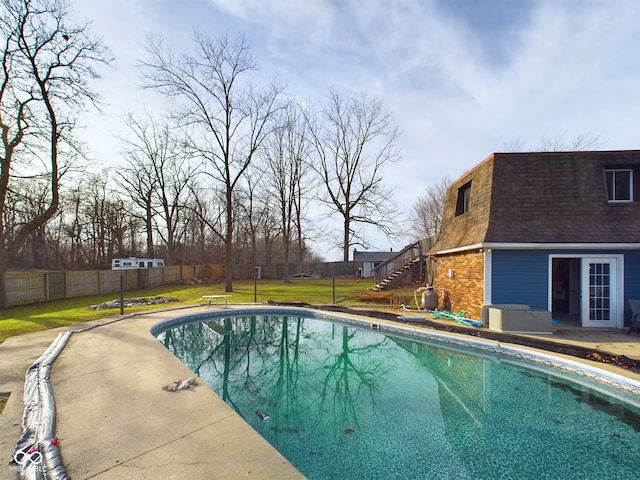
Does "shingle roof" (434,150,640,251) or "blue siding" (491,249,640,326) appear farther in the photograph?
"blue siding" (491,249,640,326)

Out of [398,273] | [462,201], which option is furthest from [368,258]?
[462,201]

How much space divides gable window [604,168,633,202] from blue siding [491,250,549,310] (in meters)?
3.10

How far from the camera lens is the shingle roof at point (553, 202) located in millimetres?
9320

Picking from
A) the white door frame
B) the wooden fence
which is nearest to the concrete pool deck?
the white door frame

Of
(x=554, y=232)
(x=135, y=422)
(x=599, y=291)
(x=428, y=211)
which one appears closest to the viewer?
(x=135, y=422)

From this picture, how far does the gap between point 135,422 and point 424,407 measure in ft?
13.6

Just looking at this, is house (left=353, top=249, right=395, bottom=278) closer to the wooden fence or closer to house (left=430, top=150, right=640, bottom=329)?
the wooden fence

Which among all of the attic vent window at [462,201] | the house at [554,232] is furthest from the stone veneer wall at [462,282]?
the attic vent window at [462,201]

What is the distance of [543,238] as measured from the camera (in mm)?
9328

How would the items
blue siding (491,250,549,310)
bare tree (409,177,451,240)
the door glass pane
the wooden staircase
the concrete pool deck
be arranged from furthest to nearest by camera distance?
bare tree (409,177,451,240) → the wooden staircase → blue siding (491,250,549,310) → the door glass pane → the concrete pool deck

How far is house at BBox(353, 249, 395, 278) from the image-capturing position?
31328 mm

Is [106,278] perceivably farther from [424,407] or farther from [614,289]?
[614,289]

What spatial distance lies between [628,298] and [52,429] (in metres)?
13.0

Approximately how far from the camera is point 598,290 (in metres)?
9.27
